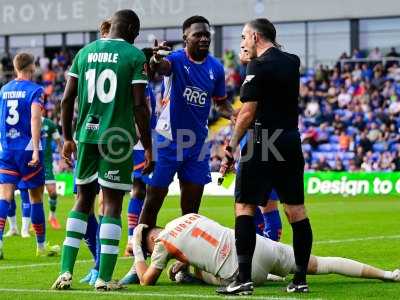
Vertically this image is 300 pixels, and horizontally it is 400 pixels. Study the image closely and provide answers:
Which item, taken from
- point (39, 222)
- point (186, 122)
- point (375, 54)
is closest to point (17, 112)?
point (39, 222)

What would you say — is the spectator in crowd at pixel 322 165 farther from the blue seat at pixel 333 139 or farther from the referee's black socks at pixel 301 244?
the referee's black socks at pixel 301 244

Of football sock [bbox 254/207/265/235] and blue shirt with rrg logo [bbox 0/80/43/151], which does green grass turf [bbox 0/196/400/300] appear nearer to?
football sock [bbox 254/207/265/235]

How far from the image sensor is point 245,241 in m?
8.59

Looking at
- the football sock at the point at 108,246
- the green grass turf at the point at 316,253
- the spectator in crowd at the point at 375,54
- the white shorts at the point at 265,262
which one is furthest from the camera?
the spectator in crowd at the point at 375,54

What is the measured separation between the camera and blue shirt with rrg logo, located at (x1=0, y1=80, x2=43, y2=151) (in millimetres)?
12859

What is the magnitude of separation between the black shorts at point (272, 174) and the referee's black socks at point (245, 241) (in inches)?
6.9

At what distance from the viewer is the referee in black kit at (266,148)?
856cm

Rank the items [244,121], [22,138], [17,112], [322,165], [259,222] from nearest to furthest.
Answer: [244,121], [259,222], [17,112], [22,138], [322,165]

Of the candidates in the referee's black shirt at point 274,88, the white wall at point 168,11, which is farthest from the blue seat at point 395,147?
the referee's black shirt at point 274,88

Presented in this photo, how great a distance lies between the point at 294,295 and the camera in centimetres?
832

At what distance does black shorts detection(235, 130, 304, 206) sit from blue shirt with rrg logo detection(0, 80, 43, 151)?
4.84 m

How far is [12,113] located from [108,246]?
477 centimetres

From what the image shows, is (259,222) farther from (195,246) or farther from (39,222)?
(39,222)

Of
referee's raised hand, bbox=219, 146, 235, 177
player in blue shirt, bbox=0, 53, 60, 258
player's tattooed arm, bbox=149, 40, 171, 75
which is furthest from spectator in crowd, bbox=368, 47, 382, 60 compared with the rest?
referee's raised hand, bbox=219, 146, 235, 177
